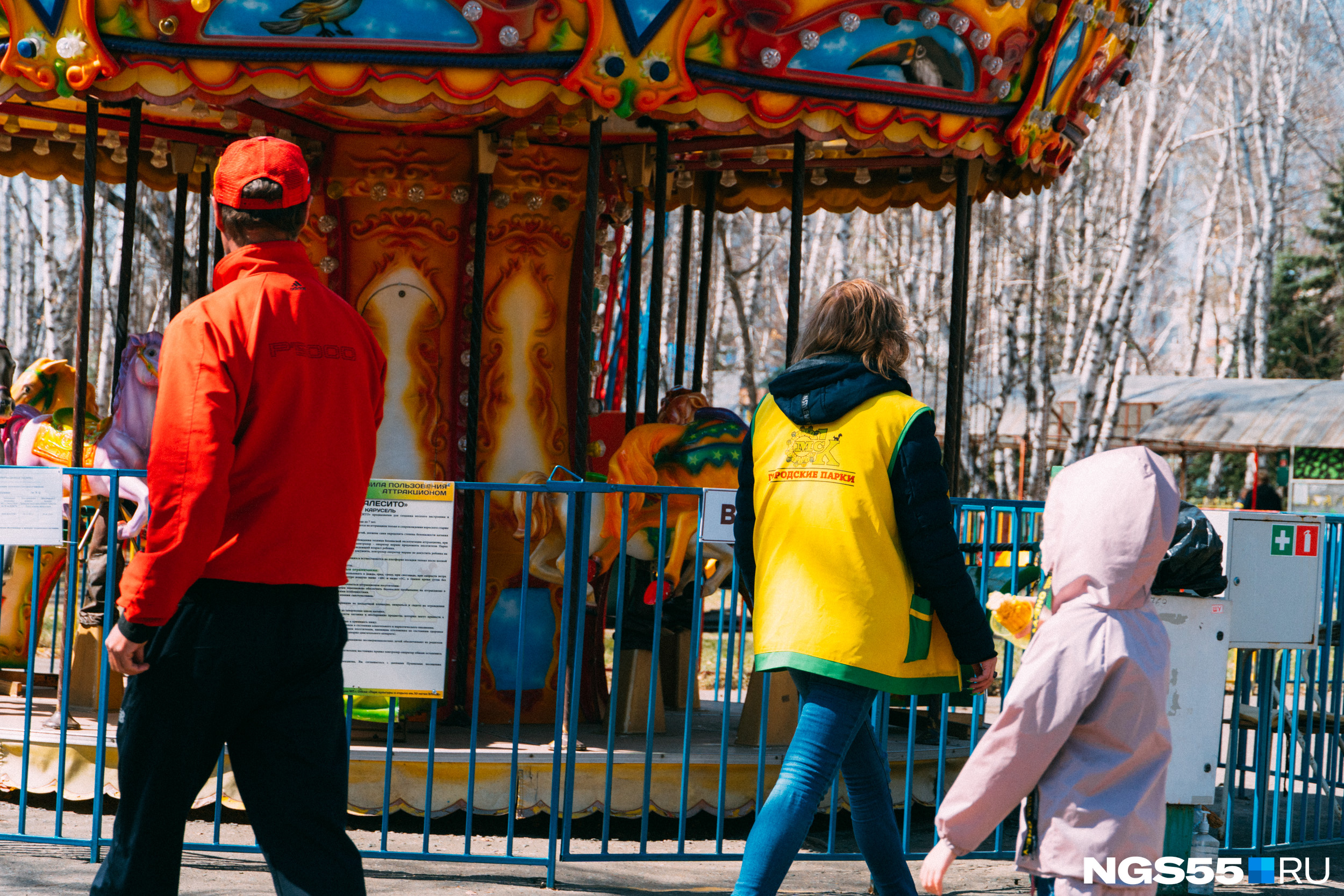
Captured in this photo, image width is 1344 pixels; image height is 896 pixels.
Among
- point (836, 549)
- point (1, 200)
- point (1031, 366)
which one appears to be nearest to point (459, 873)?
point (836, 549)

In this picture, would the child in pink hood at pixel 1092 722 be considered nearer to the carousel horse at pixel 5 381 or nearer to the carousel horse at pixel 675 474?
the carousel horse at pixel 675 474

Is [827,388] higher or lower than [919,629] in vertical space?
higher

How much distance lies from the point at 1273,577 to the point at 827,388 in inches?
93.3

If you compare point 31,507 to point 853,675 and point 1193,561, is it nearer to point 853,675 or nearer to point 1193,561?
point 853,675

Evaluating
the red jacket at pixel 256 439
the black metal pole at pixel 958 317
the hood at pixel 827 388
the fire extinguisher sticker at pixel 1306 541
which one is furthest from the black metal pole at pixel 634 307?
the red jacket at pixel 256 439

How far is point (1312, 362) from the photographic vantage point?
34.0m

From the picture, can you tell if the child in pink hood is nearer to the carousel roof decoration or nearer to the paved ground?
the paved ground

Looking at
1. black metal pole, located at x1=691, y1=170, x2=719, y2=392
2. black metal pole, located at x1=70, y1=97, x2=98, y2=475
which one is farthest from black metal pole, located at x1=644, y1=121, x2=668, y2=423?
black metal pole, located at x1=70, y1=97, x2=98, y2=475

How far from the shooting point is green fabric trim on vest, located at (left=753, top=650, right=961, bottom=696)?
354cm

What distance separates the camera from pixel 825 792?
11.7 feet

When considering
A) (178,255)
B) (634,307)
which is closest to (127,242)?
(178,255)

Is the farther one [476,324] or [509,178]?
[509,178]

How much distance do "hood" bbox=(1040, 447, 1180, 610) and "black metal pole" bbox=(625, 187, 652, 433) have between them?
3805 millimetres

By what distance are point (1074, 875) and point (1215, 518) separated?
8.56ft
